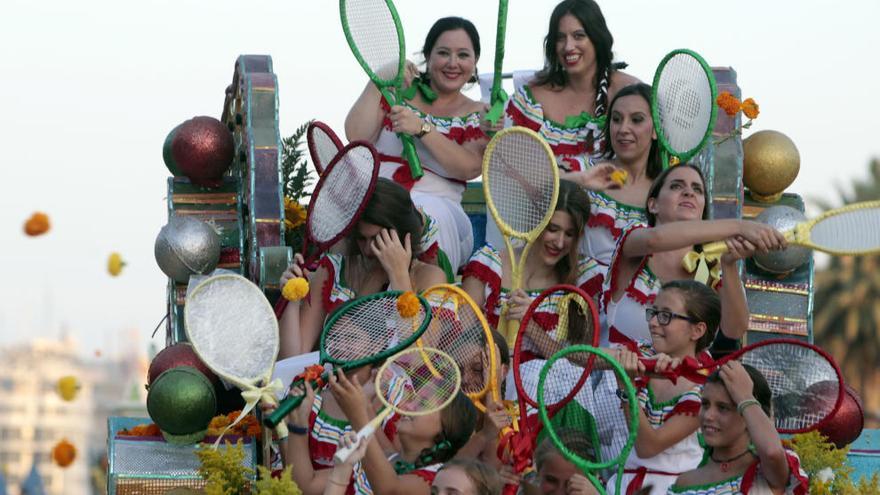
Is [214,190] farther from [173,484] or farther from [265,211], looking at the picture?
[173,484]

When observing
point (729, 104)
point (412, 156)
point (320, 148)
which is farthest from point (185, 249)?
point (729, 104)

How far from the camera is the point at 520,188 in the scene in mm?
7691

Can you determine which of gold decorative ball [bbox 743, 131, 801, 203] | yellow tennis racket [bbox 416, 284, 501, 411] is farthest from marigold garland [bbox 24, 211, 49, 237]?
gold decorative ball [bbox 743, 131, 801, 203]

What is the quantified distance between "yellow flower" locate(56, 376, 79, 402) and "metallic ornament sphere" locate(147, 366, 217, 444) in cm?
34

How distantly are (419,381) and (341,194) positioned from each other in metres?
1.36

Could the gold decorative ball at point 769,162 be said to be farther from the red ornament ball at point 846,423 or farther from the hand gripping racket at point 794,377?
the hand gripping racket at point 794,377

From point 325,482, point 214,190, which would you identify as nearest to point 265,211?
point 214,190

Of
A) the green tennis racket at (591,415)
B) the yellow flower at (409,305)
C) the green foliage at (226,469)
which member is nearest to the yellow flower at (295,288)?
the green foliage at (226,469)

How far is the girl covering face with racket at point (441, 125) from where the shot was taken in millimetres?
8727

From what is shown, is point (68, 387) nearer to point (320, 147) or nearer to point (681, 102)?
point (320, 147)

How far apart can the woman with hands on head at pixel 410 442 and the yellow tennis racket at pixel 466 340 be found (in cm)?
11

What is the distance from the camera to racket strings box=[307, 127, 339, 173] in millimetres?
8742

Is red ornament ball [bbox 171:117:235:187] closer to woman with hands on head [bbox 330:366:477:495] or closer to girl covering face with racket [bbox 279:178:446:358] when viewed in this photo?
girl covering face with racket [bbox 279:178:446:358]

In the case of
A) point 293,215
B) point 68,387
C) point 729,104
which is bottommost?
point 68,387
